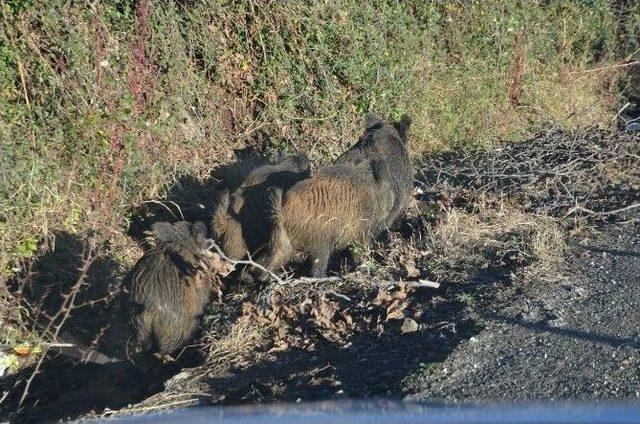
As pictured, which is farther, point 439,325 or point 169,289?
point 169,289

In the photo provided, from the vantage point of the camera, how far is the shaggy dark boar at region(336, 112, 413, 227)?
8281mm

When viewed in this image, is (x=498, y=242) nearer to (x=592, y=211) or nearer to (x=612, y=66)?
(x=592, y=211)

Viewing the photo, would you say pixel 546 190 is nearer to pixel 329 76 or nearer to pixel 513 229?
pixel 513 229

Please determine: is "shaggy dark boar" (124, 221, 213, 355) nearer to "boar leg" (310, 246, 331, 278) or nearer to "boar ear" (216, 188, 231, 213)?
"boar ear" (216, 188, 231, 213)

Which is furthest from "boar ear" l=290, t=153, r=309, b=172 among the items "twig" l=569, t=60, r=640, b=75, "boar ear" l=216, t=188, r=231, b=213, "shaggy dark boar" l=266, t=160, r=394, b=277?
"twig" l=569, t=60, r=640, b=75

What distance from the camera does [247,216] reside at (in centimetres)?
782

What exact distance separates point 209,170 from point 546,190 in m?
3.83

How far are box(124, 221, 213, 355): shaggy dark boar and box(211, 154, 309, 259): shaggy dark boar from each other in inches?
16.0

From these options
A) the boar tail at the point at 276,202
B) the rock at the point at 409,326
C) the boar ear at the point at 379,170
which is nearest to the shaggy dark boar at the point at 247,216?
the boar tail at the point at 276,202

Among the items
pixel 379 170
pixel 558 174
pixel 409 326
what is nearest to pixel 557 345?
pixel 409 326

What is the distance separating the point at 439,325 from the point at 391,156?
2676 millimetres

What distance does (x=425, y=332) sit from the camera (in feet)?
20.2

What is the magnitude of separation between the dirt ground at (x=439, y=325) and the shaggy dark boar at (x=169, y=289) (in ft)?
0.55

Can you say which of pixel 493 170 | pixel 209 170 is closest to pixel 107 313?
pixel 209 170
